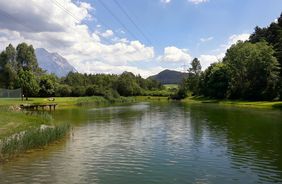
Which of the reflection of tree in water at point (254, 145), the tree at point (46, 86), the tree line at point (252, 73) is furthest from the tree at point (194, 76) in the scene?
the reflection of tree in water at point (254, 145)

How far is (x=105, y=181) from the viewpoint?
2128 cm

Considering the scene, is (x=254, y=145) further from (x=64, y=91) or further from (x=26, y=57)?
(x=64, y=91)

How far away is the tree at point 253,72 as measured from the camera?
10174cm

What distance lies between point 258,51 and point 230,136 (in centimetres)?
7534

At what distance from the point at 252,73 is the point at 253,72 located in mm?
793

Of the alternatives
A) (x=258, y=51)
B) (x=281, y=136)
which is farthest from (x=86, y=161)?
(x=258, y=51)

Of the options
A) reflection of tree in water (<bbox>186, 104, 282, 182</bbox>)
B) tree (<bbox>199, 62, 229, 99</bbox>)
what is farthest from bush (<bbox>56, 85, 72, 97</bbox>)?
reflection of tree in water (<bbox>186, 104, 282, 182</bbox>)

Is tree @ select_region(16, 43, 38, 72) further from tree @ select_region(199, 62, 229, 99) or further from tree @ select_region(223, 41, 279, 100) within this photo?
tree @ select_region(223, 41, 279, 100)

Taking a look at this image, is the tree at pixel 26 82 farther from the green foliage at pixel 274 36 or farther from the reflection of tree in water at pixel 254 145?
the reflection of tree in water at pixel 254 145

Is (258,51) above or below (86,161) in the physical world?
above

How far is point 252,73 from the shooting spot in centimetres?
11081

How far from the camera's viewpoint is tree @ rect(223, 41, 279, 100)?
10174 cm

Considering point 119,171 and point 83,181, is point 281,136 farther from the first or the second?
point 83,181

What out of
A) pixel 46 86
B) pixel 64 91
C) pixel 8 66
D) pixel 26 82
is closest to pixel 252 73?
pixel 26 82
